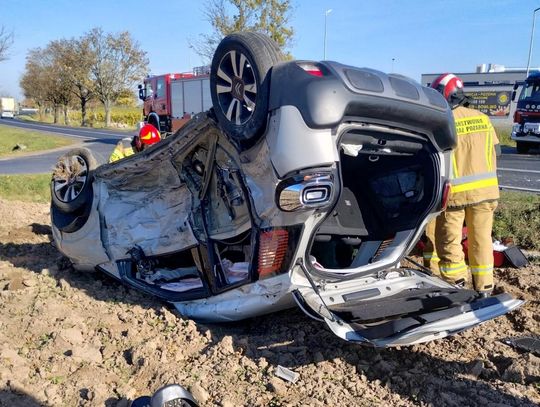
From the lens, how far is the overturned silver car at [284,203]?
279 centimetres

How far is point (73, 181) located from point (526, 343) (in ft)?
12.0

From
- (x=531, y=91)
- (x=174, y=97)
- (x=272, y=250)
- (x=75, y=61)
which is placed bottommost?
(x=272, y=250)

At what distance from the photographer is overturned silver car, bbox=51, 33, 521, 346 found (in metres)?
2.79

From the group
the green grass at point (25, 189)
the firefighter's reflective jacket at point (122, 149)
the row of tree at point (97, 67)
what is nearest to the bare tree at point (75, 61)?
the row of tree at point (97, 67)

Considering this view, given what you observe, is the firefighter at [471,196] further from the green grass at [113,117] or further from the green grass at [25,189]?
the green grass at [113,117]

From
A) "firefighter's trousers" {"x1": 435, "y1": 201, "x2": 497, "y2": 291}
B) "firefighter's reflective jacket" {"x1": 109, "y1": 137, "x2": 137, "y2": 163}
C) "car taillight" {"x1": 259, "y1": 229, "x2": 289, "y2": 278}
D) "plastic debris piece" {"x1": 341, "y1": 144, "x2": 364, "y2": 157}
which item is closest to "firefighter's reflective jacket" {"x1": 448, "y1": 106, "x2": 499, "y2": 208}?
"firefighter's trousers" {"x1": 435, "y1": 201, "x2": 497, "y2": 291}

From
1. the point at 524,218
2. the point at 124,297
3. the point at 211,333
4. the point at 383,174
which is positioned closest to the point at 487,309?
the point at 383,174

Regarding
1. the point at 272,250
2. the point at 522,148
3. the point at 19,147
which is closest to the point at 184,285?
the point at 272,250

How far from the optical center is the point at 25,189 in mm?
9289

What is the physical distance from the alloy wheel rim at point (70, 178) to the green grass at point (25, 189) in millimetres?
4708

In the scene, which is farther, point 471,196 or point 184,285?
point 471,196

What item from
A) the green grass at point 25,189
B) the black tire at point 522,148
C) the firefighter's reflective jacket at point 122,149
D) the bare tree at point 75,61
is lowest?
the green grass at point 25,189

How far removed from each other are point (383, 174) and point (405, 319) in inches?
46.5

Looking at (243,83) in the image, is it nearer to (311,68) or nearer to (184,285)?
(311,68)
